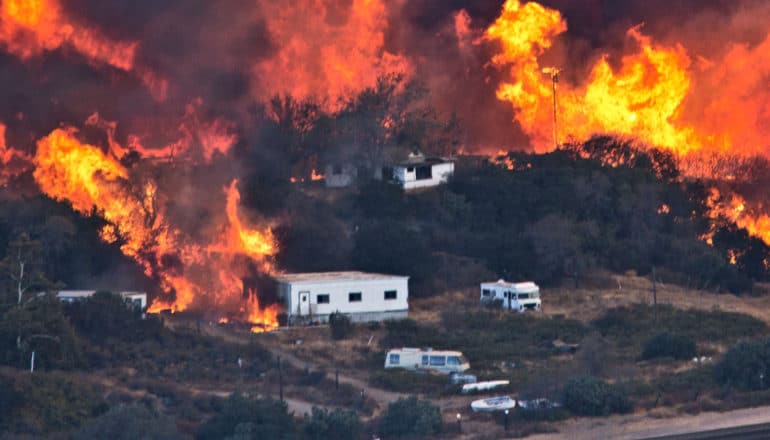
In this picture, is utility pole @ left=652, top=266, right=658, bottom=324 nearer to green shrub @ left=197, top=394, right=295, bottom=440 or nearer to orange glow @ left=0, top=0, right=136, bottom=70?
green shrub @ left=197, top=394, right=295, bottom=440

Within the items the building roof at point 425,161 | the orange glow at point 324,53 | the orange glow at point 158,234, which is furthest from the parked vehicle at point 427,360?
the orange glow at point 324,53

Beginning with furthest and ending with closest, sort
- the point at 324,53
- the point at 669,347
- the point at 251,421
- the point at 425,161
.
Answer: the point at 425,161, the point at 324,53, the point at 669,347, the point at 251,421

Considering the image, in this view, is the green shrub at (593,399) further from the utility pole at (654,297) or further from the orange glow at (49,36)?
the orange glow at (49,36)

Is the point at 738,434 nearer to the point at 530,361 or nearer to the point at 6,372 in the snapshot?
the point at 530,361

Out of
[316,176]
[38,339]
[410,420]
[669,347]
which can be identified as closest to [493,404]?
[410,420]

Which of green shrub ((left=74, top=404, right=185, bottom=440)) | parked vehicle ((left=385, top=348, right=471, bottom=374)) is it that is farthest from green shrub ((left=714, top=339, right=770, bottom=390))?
green shrub ((left=74, top=404, right=185, bottom=440))

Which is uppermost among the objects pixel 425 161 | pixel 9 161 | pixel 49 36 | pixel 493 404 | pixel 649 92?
pixel 49 36

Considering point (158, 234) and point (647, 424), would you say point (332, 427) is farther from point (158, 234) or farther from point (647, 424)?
point (158, 234)
